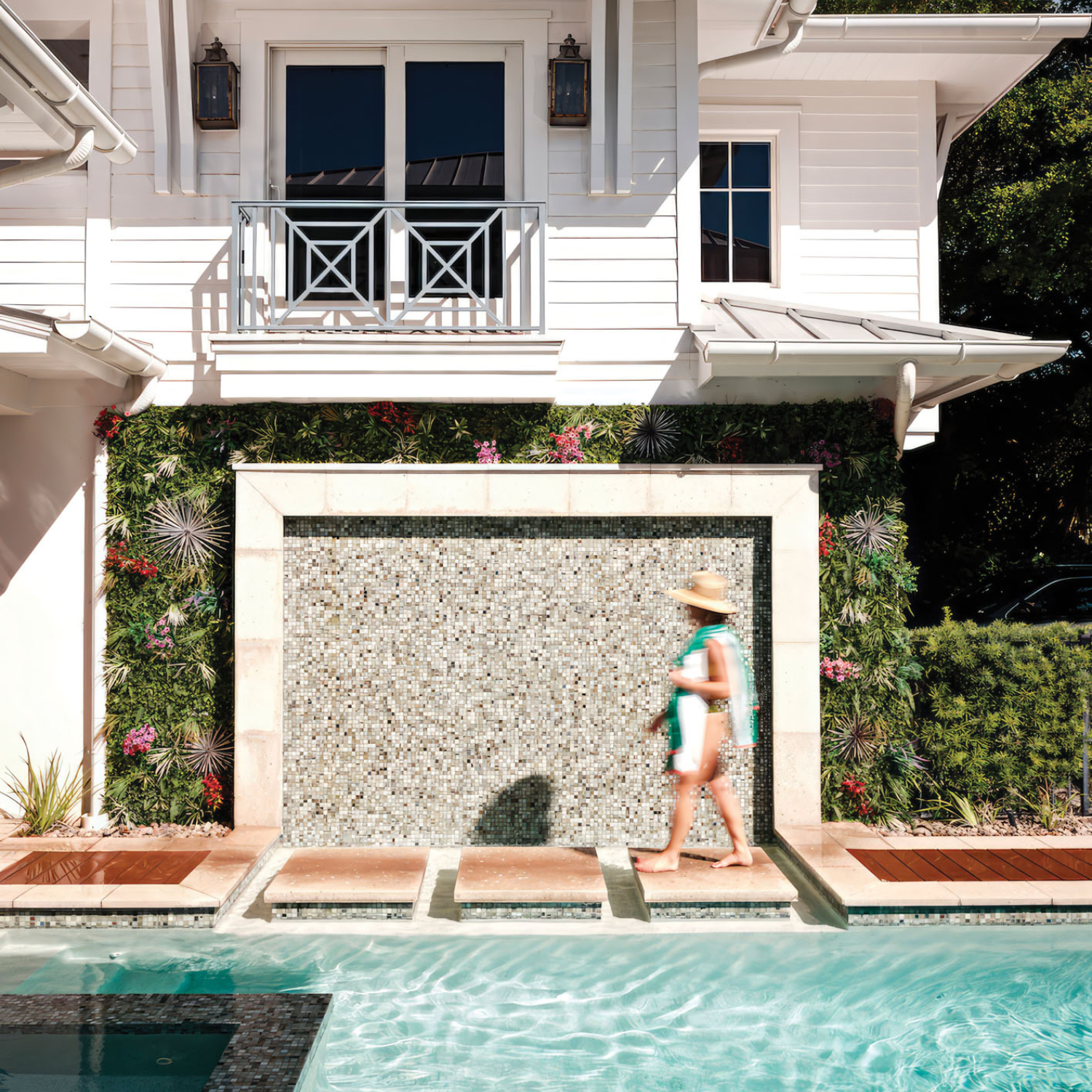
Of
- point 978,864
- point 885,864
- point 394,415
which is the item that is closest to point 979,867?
point 978,864

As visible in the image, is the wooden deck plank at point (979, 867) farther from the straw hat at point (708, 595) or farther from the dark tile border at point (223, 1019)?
the dark tile border at point (223, 1019)

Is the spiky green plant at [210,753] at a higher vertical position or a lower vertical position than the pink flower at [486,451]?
lower

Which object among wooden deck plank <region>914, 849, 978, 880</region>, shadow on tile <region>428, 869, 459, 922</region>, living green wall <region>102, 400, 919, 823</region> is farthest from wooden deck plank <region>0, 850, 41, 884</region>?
wooden deck plank <region>914, 849, 978, 880</region>

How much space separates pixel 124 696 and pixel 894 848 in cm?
610

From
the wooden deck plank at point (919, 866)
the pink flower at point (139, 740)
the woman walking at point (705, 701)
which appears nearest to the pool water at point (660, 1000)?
the wooden deck plank at point (919, 866)

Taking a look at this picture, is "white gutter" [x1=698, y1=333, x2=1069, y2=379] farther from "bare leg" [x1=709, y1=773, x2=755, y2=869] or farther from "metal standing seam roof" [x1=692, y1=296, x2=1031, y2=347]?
"bare leg" [x1=709, y1=773, x2=755, y2=869]

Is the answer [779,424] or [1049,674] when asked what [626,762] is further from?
[1049,674]

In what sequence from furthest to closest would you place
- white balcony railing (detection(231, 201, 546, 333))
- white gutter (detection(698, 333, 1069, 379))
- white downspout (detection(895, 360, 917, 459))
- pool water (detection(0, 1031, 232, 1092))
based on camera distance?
white balcony railing (detection(231, 201, 546, 333))
white downspout (detection(895, 360, 917, 459))
white gutter (detection(698, 333, 1069, 379))
pool water (detection(0, 1031, 232, 1092))

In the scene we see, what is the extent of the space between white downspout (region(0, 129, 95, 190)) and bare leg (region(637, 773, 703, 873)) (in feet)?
18.9

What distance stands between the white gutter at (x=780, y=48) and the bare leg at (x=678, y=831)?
18.8 feet

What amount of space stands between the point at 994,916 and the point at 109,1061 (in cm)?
516

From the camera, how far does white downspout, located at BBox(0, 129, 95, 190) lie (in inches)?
232

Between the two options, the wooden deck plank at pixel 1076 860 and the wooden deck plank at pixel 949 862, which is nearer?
the wooden deck plank at pixel 949 862

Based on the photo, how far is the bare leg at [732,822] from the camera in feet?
19.6
